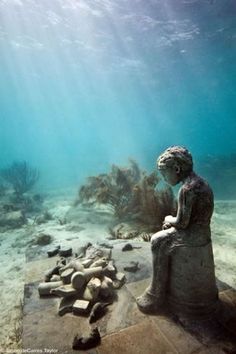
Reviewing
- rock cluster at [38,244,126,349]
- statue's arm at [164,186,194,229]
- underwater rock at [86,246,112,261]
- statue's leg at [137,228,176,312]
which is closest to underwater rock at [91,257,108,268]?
rock cluster at [38,244,126,349]

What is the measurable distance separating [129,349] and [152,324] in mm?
462

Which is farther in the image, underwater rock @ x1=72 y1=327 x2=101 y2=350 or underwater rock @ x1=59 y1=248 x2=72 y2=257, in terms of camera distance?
underwater rock @ x1=59 y1=248 x2=72 y2=257

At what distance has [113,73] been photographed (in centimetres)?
3194

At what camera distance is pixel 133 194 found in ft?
30.7

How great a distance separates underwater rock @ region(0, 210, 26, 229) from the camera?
10.8 meters

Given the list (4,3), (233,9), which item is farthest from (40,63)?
(233,9)

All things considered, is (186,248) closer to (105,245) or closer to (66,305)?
(66,305)

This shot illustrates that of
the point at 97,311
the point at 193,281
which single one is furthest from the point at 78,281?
the point at 193,281

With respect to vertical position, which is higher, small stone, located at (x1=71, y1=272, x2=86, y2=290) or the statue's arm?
the statue's arm

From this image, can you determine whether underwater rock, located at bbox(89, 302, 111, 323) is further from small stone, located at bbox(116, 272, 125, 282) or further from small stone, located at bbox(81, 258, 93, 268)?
small stone, located at bbox(81, 258, 93, 268)

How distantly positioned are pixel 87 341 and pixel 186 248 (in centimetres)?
155

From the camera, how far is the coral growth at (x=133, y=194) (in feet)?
25.7

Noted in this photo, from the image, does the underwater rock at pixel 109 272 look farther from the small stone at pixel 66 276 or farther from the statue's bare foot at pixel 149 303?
the statue's bare foot at pixel 149 303

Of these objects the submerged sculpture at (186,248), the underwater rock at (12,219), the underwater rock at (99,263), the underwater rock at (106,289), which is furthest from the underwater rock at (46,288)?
the underwater rock at (12,219)
